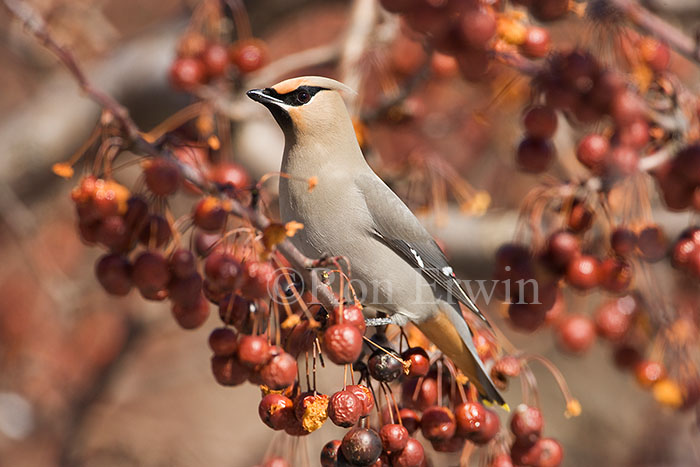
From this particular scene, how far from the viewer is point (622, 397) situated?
21.6 feet

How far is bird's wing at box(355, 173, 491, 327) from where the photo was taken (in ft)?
9.06

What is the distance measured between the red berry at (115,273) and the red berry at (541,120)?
4.77 ft

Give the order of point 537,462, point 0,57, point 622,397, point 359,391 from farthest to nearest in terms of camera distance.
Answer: point 0,57
point 622,397
point 537,462
point 359,391

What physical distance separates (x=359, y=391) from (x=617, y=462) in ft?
15.2

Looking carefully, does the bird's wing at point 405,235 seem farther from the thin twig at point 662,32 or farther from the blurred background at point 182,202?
the thin twig at point 662,32

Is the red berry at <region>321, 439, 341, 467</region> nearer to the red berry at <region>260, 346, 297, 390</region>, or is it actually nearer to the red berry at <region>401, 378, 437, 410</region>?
the red berry at <region>260, 346, 297, 390</region>

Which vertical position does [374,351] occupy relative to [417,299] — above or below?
above

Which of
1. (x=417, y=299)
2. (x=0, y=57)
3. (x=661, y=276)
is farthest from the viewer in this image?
(x=0, y=57)

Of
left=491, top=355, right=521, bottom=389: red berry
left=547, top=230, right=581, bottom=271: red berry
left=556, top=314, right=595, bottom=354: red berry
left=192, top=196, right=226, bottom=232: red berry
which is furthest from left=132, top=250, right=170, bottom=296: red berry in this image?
left=556, top=314, right=595, bottom=354: red berry

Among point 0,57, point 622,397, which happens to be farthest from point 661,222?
point 0,57

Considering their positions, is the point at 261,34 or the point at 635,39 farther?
the point at 261,34

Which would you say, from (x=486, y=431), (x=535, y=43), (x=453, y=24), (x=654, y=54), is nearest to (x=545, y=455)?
(x=486, y=431)

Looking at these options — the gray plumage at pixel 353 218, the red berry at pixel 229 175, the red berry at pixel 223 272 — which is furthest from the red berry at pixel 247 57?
the red berry at pixel 223 272

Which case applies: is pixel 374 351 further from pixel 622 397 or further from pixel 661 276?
pixel 622 397
